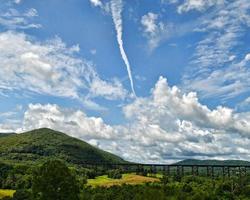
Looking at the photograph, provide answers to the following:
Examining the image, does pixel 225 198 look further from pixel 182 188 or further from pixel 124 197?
pixel 124 197

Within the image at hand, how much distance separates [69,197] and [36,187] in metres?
6.50

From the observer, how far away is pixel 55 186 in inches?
3174

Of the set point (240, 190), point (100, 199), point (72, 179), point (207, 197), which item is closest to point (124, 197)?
point (100, 199)

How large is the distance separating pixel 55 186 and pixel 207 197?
340 ft

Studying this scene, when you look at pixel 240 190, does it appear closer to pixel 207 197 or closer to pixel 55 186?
Answer: pixel 207 197

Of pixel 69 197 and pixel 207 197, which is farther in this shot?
pixel 207 197

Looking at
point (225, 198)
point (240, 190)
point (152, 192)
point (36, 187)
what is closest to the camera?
point (36, 187)

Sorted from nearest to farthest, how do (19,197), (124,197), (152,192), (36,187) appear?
(36,187) < (152,192) < (19,197) < (124,197)

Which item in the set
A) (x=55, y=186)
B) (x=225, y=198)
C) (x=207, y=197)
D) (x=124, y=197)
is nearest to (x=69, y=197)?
(x=55, y=186)

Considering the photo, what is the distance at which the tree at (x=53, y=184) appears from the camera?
7981cm

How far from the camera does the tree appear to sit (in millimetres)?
79812

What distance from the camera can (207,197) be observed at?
560 feet

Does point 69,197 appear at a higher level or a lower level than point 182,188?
lower

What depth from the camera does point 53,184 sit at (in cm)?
8062
